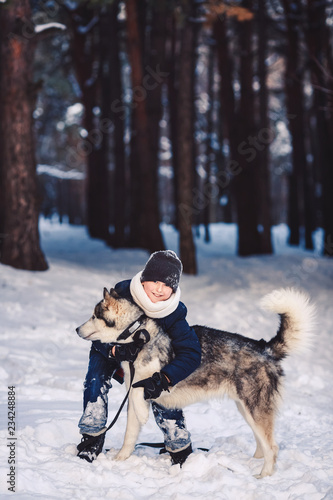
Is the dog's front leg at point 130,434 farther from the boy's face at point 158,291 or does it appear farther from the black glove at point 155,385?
the boy's face at point 158,291

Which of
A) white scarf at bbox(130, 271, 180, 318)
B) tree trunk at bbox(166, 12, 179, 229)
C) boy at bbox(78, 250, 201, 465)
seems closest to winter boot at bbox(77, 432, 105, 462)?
boy at bbox(78, 250, 201, 465)

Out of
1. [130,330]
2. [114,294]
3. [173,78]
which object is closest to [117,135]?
[173,78]

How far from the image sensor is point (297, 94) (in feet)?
66.4

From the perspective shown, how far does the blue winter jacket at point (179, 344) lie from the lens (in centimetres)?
388

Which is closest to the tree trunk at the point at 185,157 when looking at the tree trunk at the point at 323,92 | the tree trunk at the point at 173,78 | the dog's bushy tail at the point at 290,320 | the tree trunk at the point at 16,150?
the tree trunk at the point at 323,92

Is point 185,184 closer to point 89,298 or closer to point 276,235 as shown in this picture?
point 89,298

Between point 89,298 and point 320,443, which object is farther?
point 89,298

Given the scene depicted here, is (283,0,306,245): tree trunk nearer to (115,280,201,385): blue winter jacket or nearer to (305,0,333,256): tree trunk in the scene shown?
(305,0,333,256): tree trunk

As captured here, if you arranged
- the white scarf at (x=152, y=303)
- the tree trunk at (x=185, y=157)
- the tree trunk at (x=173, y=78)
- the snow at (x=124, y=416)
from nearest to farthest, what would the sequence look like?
the snow at (x=124, y=416)
the white scarf at (x=152, y=303)
the tree trunk at (x=185, y=157)
the tree trunk at (x=173, y=78)

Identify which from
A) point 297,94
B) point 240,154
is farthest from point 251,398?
point 297,94

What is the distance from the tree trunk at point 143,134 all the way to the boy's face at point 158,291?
35.0 feet

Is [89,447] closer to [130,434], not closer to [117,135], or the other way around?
[130,434]

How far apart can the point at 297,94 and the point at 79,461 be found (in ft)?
61.1

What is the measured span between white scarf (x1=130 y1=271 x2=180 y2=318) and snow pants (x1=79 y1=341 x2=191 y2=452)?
48 centimetres
